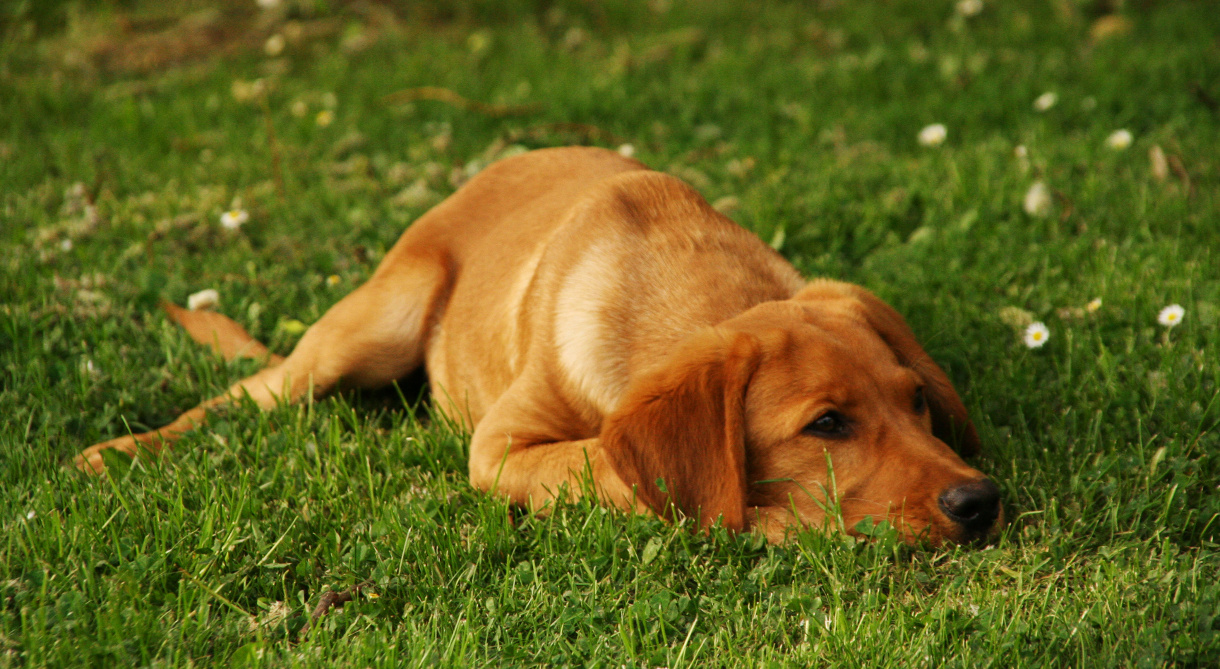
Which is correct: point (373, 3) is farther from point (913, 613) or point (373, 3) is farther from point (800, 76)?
point (913, 613)

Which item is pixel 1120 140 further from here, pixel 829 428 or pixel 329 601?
pixel 329 601

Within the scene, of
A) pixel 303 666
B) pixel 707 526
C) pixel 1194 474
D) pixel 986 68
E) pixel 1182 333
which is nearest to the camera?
pixel 303 666

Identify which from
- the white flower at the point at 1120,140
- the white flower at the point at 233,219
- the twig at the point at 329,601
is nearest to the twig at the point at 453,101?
the white flower at the point at 233,219

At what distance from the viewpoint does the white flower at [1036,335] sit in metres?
3.76

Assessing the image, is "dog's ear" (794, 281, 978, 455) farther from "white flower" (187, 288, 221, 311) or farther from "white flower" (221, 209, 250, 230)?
"white flower" (221, 209, 250, 230)

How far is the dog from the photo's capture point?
269cm

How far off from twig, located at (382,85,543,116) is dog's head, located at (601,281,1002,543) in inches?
148

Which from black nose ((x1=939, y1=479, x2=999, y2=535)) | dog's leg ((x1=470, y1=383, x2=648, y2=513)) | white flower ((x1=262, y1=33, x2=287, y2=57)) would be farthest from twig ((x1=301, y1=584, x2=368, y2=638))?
white flower ((x1=262, y1=33, x2=287, y2=57))

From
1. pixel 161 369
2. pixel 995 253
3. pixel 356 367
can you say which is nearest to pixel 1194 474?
pixel 995 253

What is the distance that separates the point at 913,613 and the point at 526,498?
1.14 metres

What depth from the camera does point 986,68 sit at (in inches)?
262

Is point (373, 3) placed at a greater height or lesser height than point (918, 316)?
greater

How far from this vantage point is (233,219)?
4930 millimetres

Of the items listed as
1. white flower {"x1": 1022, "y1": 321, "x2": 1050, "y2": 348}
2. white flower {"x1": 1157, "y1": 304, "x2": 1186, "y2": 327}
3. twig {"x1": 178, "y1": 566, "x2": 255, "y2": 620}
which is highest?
twig {"x1": 178, "y1": 566, "x2": 255, "y2": 620}
